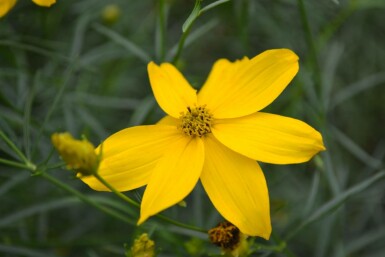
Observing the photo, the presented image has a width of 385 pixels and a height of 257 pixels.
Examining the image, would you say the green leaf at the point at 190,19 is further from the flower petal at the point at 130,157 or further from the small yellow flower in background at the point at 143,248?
the small yellow flower in background at the point at 143,248

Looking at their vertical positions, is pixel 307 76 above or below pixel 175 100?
above

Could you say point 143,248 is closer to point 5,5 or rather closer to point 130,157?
point 130,157

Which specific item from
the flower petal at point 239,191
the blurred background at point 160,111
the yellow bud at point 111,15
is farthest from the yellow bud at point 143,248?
the yellow bud at point 111,15

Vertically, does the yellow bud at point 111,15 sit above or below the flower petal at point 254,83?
above

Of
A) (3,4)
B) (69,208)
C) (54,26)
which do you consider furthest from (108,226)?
(3,4)

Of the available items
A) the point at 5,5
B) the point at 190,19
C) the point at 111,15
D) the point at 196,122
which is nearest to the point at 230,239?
the point at 196,122

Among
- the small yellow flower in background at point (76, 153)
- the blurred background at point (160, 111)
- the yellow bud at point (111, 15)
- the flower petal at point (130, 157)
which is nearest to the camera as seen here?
the small yellow flower in background at point (76, 153)

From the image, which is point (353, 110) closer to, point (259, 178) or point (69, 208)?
point (69, 208)
